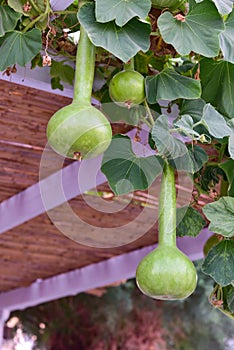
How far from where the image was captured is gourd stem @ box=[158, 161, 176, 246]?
0.89 m

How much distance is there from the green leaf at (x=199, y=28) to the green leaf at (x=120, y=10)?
1.6 inches

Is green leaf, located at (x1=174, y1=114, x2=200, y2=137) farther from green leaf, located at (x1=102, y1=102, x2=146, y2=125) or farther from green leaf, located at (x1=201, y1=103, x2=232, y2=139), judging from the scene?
green leaf, located at (x1=102, y1=102, x2=146, y2=125)

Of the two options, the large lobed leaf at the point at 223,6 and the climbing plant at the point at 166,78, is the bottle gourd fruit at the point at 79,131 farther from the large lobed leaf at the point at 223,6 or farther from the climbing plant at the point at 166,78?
the large lobed leaf at the point at 223,6

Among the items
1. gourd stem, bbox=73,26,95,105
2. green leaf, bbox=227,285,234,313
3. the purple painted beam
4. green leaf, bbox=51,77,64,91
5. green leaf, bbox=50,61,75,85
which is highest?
gourd stem, bbox=73,26,95,105

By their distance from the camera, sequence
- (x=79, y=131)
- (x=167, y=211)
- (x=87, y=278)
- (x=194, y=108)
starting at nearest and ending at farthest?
1. (x=79, y=131)
2. (x=167, y=211)
3. (x=194, y=108)
4. (x=87, y=278)

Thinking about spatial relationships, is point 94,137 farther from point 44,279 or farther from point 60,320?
point 60,320

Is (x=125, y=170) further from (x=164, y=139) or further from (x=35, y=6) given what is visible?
(x=35, y=6)

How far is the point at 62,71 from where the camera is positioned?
138 cm

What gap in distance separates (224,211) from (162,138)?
16 centimetres

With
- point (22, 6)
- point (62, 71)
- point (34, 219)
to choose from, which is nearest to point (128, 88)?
point (22, 6)

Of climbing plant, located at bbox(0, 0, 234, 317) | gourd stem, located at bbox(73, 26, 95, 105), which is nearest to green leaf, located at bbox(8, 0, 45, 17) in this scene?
climbing plant, located at bbox(0, 0, 234, 317)

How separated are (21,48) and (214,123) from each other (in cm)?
30

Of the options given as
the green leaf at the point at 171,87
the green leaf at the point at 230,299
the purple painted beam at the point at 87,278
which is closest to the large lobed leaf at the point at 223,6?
the green leaf at the point at 171,87

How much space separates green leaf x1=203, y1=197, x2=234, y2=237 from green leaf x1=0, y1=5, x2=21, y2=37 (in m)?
0.38
